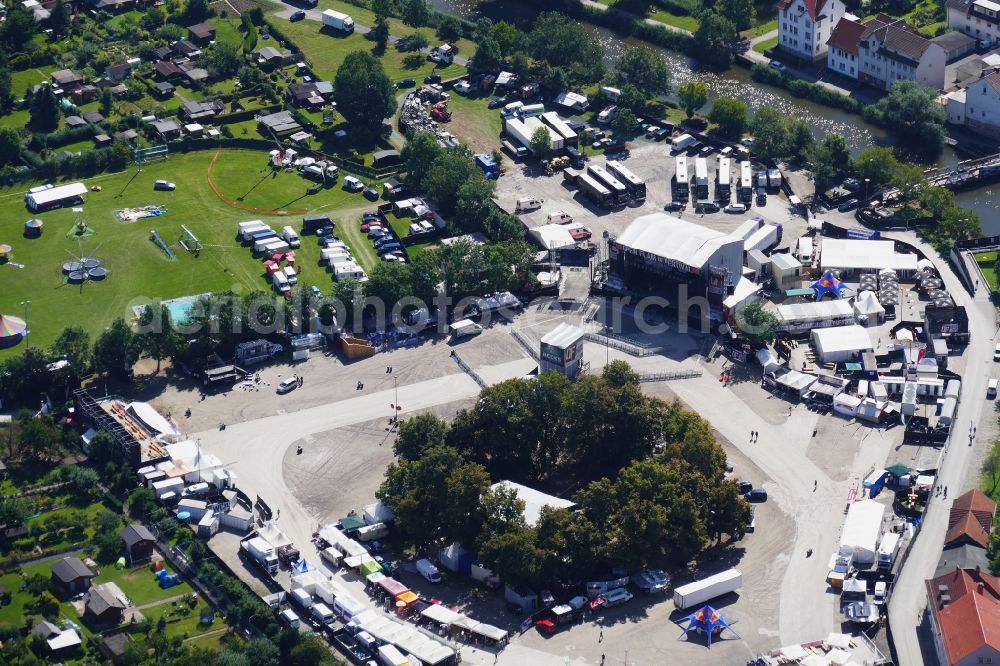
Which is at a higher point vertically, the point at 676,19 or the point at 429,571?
the point at 676,19

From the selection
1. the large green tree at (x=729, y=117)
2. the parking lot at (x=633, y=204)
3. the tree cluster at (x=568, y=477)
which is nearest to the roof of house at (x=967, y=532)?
the tree cluster at (x=568, y=477)

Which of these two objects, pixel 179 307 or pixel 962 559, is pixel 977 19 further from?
pixel 179 307

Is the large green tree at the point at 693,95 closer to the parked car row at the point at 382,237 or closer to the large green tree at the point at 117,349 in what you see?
the parked car row at the point at 382,237

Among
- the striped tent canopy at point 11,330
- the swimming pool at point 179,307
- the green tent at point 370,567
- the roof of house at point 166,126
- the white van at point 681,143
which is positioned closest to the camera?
the green tent at point 370,567

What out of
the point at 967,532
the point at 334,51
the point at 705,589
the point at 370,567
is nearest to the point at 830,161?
the point at 967,532

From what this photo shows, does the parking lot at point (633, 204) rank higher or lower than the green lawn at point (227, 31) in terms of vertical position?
lower

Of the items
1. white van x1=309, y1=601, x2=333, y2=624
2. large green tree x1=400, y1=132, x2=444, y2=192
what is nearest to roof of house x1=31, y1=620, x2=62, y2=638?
white van x1=309, y1=601, x2=333, y2=624

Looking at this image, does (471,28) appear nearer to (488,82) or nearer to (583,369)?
(488,82)

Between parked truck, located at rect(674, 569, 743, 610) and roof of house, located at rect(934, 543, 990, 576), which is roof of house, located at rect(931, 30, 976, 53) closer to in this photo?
roof of house, located at rect(934, 543, 990, 576)
